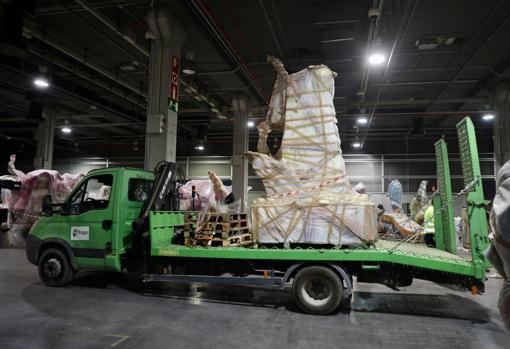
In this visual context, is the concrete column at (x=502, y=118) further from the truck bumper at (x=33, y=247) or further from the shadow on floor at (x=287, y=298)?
the truck bumper at (x=33, y=247)

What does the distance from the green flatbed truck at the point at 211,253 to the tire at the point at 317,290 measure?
15 millimetres

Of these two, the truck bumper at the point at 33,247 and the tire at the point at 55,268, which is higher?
the truck bumper at the point at 33,247

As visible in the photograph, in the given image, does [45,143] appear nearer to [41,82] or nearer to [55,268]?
[41,82]

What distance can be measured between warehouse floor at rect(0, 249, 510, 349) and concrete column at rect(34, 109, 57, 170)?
1359cm

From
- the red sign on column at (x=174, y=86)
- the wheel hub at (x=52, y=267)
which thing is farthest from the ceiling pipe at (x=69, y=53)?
the wheel hub at (x=52, y=267)

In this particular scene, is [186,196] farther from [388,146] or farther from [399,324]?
[388,146]

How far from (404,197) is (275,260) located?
21.5 meters

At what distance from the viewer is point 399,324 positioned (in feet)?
16.8

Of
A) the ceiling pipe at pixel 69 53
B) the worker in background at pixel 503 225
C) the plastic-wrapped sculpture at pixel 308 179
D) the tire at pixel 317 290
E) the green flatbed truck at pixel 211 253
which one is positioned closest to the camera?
the worker in background at pixel 503 225

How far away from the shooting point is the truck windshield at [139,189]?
22.2ft

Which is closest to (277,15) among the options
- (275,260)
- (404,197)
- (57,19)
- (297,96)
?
(297,96)

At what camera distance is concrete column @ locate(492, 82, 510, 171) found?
15.0 metres

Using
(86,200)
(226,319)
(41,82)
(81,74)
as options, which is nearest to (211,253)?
(226,319)

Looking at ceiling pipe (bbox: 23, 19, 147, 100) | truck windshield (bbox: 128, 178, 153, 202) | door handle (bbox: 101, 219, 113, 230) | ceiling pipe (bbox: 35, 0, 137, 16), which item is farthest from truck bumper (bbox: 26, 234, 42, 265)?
ceiling pipe (bbox: 23, 19, 147, 100)
